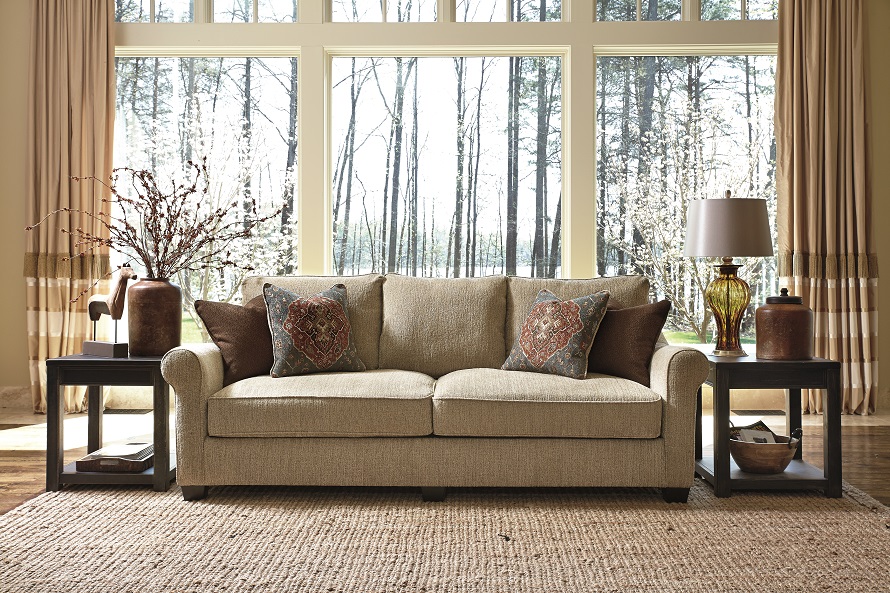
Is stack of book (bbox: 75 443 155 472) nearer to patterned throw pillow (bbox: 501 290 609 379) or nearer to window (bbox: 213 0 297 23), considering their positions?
patterned throw pillow (bbox: 501 290 609 379)

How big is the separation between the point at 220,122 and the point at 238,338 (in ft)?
7.52

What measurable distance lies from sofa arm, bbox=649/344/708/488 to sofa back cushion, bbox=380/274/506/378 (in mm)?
871

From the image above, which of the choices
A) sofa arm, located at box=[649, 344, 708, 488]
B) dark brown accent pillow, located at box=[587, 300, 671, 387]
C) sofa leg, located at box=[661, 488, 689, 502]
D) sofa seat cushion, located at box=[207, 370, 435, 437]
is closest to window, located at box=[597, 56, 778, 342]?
dark brown accent pillow, located at box=[587, 300, 671, 387]

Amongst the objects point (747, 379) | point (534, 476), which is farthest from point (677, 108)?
point (534, 476)

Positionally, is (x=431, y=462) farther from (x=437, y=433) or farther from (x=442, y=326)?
(x=442, y=326)

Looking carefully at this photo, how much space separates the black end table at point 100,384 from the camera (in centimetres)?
329

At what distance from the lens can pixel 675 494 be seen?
10.3 feet

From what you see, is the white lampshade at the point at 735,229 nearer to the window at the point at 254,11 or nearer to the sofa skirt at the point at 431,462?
the sofa skirt at the point at 431,462

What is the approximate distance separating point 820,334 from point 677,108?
1.67 metres

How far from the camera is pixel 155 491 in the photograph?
3.29 meters

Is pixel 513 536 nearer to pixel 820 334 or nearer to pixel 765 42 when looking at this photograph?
pixel 820 334

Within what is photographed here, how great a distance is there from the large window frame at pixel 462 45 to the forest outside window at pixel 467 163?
94mm

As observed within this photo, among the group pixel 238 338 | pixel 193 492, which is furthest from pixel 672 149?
pixel 193 492

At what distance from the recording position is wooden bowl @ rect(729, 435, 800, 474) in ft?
10.8
